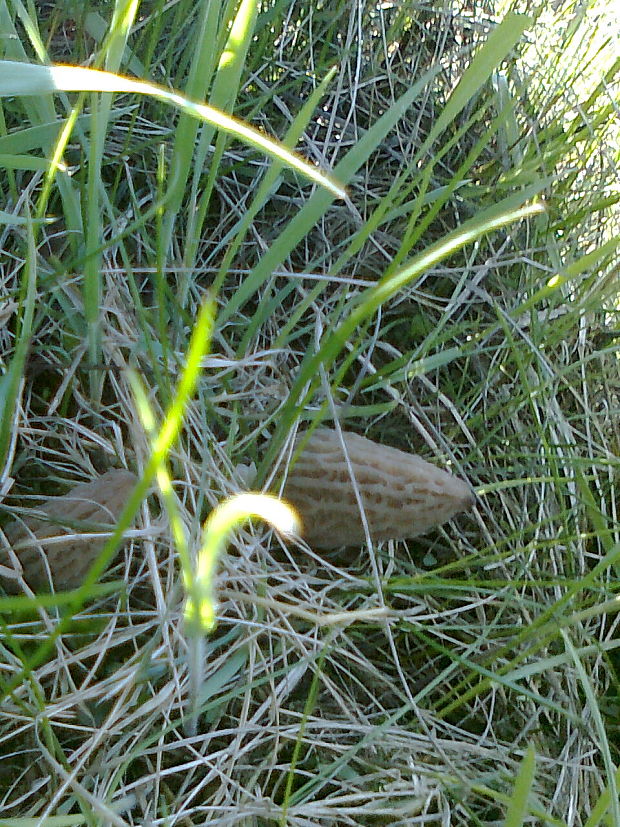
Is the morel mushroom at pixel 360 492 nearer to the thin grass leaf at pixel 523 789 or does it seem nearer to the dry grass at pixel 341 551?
the dry grass at pixel 341 551

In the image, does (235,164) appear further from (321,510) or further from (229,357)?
(321,510)

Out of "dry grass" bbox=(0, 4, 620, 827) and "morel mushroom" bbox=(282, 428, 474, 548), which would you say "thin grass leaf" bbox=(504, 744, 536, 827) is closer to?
"dry grass" bbox=(0, 4, 620, 827)

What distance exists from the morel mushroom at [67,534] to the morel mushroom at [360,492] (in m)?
0.18

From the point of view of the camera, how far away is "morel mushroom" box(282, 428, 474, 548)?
0.82m

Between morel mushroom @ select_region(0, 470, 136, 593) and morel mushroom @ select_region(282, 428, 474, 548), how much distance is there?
7.2 inches

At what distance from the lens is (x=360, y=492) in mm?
821

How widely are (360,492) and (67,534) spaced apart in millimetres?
283

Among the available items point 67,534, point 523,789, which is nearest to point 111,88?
point 67,534

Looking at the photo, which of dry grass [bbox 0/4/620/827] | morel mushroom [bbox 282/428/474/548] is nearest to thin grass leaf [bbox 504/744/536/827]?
dry grass [bbox 0/4/620/827]

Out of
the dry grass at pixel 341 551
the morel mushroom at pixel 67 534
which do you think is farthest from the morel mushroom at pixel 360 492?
the morel mushroom at pixel 67 534

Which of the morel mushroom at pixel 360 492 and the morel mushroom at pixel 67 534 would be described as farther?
the morel mushroom at pixel 360 492

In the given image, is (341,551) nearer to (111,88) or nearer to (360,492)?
(360,492)

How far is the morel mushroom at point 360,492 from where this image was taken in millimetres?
824

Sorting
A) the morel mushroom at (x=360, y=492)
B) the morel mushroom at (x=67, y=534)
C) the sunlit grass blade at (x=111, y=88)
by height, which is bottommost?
the morel mushroom at (x=67, y=534)
